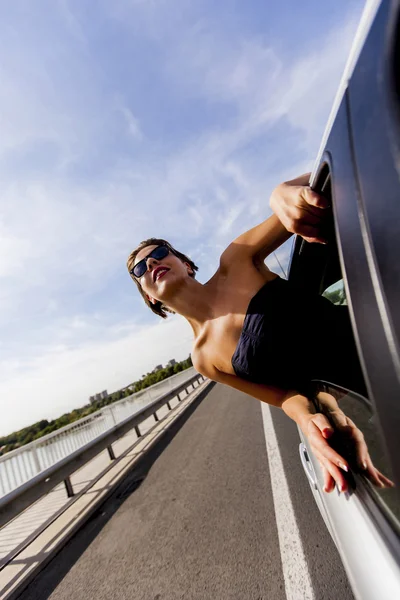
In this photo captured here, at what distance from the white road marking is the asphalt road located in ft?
0.15

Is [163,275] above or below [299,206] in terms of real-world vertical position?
above

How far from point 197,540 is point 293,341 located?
114 inches

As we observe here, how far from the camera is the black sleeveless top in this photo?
1.47 metres

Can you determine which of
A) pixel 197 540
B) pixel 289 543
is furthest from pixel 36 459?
pixel 289 543

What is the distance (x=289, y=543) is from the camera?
10.3 feet

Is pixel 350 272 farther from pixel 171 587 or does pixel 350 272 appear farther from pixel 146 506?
pixel 146 506

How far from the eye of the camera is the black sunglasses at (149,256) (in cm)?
260

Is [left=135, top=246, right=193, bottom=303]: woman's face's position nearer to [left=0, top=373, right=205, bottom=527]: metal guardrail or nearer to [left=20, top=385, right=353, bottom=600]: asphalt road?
[left=20, top=385, right=353, bottom=600]: asphalt road

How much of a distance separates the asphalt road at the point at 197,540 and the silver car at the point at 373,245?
66.4 inches

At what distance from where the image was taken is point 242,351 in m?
1.90

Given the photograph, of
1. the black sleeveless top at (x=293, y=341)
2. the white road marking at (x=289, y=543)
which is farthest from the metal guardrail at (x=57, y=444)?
the black sleeveless top at (x=293, y=341)

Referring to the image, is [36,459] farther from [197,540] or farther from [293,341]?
[293,341]

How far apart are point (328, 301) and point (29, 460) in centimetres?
629

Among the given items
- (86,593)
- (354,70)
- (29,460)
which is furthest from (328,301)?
(29,460)
